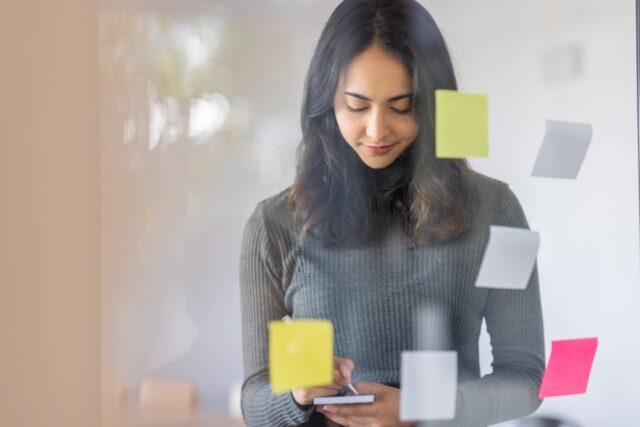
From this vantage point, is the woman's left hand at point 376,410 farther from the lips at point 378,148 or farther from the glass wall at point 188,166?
the lips at point 378,148

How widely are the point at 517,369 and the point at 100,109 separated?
61 cm

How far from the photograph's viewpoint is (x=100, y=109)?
0.84 metres

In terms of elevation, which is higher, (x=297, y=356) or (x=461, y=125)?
(x=461, y=125)

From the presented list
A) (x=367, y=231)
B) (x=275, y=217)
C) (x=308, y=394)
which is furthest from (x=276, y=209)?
(x=308, y=394)

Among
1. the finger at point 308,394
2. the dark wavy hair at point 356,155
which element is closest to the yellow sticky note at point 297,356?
the finger at point 308,394

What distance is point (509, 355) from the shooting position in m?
0.92

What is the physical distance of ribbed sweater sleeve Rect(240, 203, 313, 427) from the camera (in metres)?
0.82

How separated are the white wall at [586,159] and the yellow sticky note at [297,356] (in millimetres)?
221

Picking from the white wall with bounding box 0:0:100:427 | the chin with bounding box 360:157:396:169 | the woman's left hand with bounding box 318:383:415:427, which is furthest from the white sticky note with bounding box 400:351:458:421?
the white wall with bounding box 0:0:100:427

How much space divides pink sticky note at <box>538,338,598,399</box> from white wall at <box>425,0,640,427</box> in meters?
0.01

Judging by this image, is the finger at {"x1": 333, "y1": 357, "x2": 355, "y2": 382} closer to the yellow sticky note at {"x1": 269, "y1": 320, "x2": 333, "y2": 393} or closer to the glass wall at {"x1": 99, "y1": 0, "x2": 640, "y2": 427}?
the yellow sticky note at {"x1": 269, "y1": 320, "x2": 333, "y2": 393}

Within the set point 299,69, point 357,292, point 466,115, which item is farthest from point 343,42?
point 357,292

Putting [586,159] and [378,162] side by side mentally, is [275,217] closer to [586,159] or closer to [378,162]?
[378,162]

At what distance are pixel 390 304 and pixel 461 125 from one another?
24 centimetres
